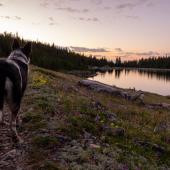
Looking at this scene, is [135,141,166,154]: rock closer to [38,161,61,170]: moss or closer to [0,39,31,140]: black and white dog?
[38,161,61,170]: moss

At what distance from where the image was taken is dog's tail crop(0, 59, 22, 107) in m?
8.33

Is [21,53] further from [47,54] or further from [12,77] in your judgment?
[47,54]

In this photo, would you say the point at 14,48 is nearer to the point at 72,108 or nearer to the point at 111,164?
the point at 72,108

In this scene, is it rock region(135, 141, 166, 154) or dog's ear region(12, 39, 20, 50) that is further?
rock region(135, 141, 166, 154)

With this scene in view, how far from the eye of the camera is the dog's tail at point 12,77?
27.3ft

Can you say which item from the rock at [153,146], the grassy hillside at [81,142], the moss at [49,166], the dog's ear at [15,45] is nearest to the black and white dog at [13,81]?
the dog's ear at [15,45]

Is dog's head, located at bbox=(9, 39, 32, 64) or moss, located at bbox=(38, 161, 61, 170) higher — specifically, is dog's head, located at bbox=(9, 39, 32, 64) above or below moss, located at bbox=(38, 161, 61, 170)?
above

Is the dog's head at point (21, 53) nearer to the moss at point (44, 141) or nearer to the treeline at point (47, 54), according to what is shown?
the moss at point (44, 141)

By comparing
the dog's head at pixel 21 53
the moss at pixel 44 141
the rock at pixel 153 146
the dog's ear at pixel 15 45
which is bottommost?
the rock at pixel 153 146

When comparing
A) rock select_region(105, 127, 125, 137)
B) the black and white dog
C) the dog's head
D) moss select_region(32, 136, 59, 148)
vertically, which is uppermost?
the dog's head

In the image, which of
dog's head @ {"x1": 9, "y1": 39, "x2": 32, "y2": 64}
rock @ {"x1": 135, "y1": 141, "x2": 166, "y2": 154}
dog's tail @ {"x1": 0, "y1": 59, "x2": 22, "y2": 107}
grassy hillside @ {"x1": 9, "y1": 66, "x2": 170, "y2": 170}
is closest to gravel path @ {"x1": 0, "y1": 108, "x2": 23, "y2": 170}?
grassy hillside @ {"x1": 9, "y1": 66, "x2": 170, "y2": 170}

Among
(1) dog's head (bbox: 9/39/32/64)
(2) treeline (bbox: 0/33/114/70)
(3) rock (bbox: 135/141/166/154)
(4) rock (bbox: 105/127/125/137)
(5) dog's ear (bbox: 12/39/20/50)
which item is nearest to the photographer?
(1) dog's head (bbox: 9/39/32/64)

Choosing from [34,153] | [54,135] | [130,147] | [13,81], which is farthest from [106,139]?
[13,81]

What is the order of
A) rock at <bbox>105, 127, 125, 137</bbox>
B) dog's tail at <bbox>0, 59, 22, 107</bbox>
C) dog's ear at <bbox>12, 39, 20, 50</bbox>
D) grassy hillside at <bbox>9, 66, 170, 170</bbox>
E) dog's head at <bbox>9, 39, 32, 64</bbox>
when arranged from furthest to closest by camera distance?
rock at <bbox>105, 127, 125, 137</bbox>
dog's ear at <bbox>12, 39, 20, 50</bbox>
dog's head at <bbox>9, 39, 32, 64</bbox>
grassy hillside at <bbox>9, 66, 170, 170</bbox>
dog's tail at <bbox>0, 59, 22, 107</bbox>
